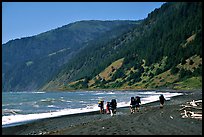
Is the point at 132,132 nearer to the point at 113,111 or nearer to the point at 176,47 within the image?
the point at 113,111

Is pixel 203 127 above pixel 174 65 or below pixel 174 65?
below

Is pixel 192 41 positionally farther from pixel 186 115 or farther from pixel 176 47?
pixel 186 115

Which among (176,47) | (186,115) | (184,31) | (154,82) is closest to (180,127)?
(186,115)

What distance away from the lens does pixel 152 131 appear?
21.3 m

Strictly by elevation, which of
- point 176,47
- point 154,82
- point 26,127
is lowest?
point 26,127

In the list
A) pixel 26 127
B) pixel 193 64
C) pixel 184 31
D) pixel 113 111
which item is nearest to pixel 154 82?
pixel 193 64

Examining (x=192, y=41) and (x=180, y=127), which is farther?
(x=192, y=41)

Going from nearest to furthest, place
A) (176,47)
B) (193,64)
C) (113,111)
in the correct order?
(113,111), (193,64), (176,47)

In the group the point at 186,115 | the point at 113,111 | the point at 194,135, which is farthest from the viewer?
the point at 113,111

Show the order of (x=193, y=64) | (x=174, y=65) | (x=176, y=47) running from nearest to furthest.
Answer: (x=193, y=64) < (x=174, y=65) < (x=176, y=47)

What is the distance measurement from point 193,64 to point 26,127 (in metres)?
125

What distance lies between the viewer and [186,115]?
2923 centimetres

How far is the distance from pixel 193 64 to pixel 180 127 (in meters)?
128

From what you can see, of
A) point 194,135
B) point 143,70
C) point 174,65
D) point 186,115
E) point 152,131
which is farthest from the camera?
point 143,70
